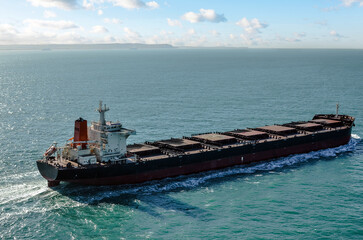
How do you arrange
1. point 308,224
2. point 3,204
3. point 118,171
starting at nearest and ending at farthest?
point 308,224
point 3,204
point 118,171

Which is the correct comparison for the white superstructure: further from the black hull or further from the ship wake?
the ship wake

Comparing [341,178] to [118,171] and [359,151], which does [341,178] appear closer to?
[359,151]

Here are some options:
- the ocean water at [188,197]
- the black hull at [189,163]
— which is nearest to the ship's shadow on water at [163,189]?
the ocean water at [188,197]

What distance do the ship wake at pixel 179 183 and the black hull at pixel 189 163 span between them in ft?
2.66

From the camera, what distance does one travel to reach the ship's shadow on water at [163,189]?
38438 millimetres

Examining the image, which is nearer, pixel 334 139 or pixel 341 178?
pixel 341 178

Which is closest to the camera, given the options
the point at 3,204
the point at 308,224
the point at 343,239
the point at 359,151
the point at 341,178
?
the point at 343,239

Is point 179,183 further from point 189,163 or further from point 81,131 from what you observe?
point 81,131

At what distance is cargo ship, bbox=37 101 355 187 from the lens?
139 feet

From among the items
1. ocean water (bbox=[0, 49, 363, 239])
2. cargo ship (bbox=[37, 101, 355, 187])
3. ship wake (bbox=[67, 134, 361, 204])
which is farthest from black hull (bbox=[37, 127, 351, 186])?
ocean water (bbox=[0, 49, 363, 239])

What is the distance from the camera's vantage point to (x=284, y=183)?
147ft

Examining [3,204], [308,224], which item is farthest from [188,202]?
[3,204]

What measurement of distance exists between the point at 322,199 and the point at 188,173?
17.2 m

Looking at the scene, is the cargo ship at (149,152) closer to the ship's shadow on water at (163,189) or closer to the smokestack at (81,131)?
the smokestack at (81,131)
